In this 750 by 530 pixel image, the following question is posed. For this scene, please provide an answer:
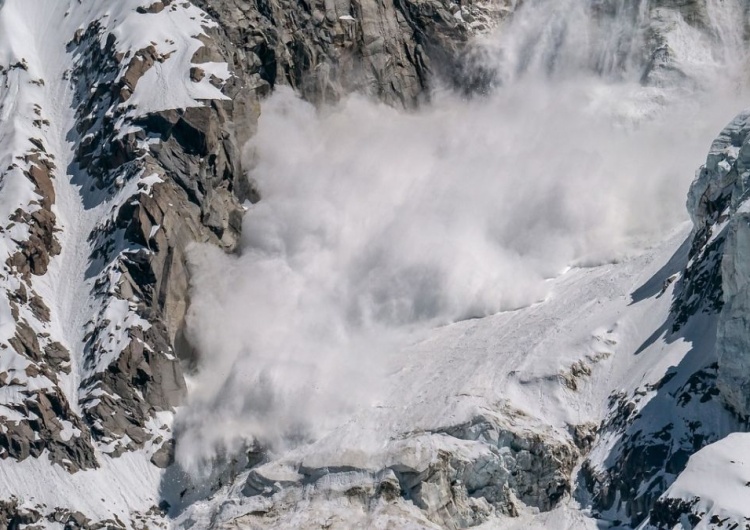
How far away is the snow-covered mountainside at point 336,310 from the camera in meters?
146

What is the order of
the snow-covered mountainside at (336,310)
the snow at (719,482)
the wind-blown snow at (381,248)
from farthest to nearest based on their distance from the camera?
the wind-blown snow at (381,248) → the snow-covered mountainside at (336,310) → the snow at (719,482)

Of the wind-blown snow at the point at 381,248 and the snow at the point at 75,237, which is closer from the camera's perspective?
the snow at the point at 75,237

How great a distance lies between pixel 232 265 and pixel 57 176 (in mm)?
22579

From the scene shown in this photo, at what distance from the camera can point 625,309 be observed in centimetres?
16000

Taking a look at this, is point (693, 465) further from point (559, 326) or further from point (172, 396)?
point (172, 396)

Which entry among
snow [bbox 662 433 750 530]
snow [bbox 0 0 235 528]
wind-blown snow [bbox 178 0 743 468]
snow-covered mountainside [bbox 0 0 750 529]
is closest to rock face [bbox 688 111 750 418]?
snow-covered mountainside [bbox 0 0 750 529]

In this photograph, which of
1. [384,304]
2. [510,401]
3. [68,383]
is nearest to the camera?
[510,401]

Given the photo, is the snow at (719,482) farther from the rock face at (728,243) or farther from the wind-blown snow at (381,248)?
the wind-blown snow at (381,248)

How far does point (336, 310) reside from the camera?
180 m

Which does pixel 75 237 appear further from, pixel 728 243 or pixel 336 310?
pixel 728 243

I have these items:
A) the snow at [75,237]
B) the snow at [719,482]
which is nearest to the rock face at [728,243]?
the snow at [719,482]

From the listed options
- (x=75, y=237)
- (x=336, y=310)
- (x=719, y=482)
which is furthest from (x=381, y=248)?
(x=719, y=482)

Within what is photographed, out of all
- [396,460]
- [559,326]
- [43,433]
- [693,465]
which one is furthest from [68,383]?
[693,465]

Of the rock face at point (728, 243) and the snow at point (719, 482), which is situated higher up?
the rock face at point (728, 243)
